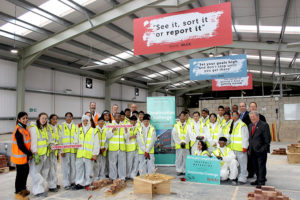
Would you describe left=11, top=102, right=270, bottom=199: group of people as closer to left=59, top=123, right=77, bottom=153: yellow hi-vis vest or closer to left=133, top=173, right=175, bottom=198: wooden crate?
left=59, top=123, right=77, bottom=153: yellow hi-vis vest

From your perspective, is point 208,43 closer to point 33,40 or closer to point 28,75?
→ point 33,40

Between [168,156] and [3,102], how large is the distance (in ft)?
27.0

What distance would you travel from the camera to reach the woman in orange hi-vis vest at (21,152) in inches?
185

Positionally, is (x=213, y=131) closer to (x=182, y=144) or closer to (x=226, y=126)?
(x=226, y=126)

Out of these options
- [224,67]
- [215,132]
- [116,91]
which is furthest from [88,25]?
[116,91]

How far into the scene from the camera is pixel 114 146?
585cm

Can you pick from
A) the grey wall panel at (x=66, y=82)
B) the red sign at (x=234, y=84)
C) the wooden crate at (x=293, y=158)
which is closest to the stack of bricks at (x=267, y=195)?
the wooden crate at (x=293, y=158)

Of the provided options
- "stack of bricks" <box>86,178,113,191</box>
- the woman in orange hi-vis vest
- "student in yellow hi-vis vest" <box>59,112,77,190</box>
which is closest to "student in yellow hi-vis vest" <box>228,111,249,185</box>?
"stack of bricks" <box>86,178,113,191</box>

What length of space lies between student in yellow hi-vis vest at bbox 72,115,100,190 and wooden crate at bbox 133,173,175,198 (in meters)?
1.22

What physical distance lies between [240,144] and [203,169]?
105 cm

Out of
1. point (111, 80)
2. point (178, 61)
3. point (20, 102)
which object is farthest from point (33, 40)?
point (178, 61)

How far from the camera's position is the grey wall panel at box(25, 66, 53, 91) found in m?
12.4

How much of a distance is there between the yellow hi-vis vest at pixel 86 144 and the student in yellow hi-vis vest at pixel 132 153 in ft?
3.24

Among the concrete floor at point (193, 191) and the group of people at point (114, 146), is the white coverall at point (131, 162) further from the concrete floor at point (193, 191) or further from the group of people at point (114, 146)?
the concrete floor at point (193, 191)
